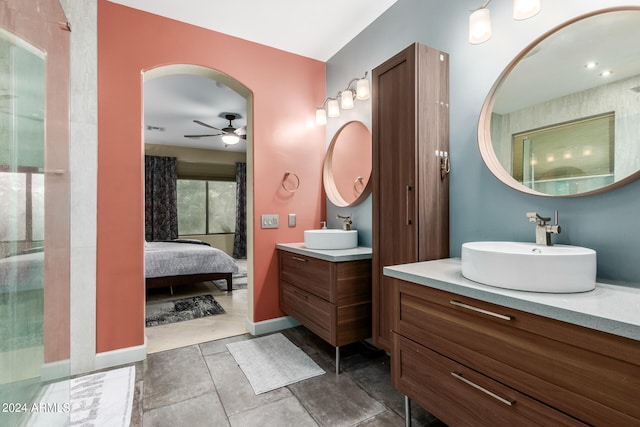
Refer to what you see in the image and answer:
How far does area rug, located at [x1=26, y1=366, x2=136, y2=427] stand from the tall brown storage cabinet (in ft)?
5.01

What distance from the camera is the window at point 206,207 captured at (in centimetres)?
670

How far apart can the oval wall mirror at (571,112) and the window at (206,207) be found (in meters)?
6.36

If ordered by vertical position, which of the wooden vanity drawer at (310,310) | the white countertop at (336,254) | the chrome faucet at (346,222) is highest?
the chrome faucet at (346,222)

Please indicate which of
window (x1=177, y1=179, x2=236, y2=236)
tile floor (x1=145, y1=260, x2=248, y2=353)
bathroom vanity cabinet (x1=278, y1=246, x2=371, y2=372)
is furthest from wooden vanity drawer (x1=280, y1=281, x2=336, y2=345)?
window (x1=177, y1=179, x2=236, y2=236)

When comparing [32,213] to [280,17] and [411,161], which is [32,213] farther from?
[280,17]

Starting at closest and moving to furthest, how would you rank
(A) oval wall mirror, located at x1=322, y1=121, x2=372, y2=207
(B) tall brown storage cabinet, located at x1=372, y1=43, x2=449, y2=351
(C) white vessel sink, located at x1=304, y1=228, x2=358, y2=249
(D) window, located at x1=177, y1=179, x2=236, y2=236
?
(B) tall brown storage cabinet, located at x1=372, y1=43, x2=449, y2=351 → (C) white vessel sink, located at x1=304, y1=228, x2=358, y2=249 → (A) oval wall mirror, located at x1=322, y1=121, x2=372, y2=207 → (D) window, located at x1=177, y1=179, x2=236, y2=236

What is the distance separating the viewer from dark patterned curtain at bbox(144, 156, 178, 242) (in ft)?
20.3

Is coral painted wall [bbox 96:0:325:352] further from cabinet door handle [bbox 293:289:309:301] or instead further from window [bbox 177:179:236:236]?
window [bbox 177:179:236:236]

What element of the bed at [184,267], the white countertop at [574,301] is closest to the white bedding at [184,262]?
the bed at [184,267]

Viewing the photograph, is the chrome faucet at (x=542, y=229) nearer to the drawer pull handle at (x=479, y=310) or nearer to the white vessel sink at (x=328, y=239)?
the drawer pull handle at (x=479, y=310)

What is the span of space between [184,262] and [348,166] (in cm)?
250

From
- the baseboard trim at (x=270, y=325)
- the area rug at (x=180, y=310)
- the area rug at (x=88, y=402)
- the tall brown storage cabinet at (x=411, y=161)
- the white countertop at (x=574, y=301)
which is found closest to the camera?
the white countertop at (x=574, y=301)

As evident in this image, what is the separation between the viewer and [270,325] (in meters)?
2.70

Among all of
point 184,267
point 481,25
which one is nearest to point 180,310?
point 184,267
